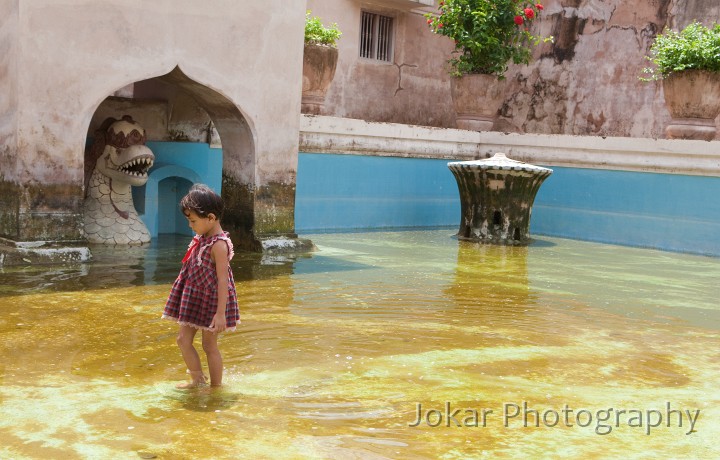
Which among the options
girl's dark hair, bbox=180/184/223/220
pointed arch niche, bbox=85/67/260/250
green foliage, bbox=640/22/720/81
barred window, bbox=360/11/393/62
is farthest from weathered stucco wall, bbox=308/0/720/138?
girl's dark hair, bbox=180/184/223/220

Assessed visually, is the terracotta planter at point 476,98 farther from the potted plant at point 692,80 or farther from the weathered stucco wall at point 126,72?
the weathered stucco wall at point 126,72

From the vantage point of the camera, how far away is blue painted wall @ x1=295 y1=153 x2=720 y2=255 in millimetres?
10141

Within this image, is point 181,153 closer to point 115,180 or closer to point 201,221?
point 115,180

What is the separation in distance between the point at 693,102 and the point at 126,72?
22.3 ft

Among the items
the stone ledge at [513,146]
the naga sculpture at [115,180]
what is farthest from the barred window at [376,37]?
the naga sculpture at [115,180]

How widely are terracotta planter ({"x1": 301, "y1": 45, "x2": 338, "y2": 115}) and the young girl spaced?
7111 millimetres

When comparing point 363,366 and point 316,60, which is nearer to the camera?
point 363,366

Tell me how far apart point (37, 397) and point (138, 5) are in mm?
4347

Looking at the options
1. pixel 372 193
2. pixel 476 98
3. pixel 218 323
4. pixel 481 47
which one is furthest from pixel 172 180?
pixel 218 323

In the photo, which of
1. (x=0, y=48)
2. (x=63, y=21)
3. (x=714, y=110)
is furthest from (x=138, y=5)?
(x=714, y=110)

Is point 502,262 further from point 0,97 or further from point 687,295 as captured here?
point 0,97

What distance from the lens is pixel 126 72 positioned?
709cm

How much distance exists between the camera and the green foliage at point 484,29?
40.8 feet

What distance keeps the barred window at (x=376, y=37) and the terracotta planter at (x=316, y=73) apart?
11.5 ft
